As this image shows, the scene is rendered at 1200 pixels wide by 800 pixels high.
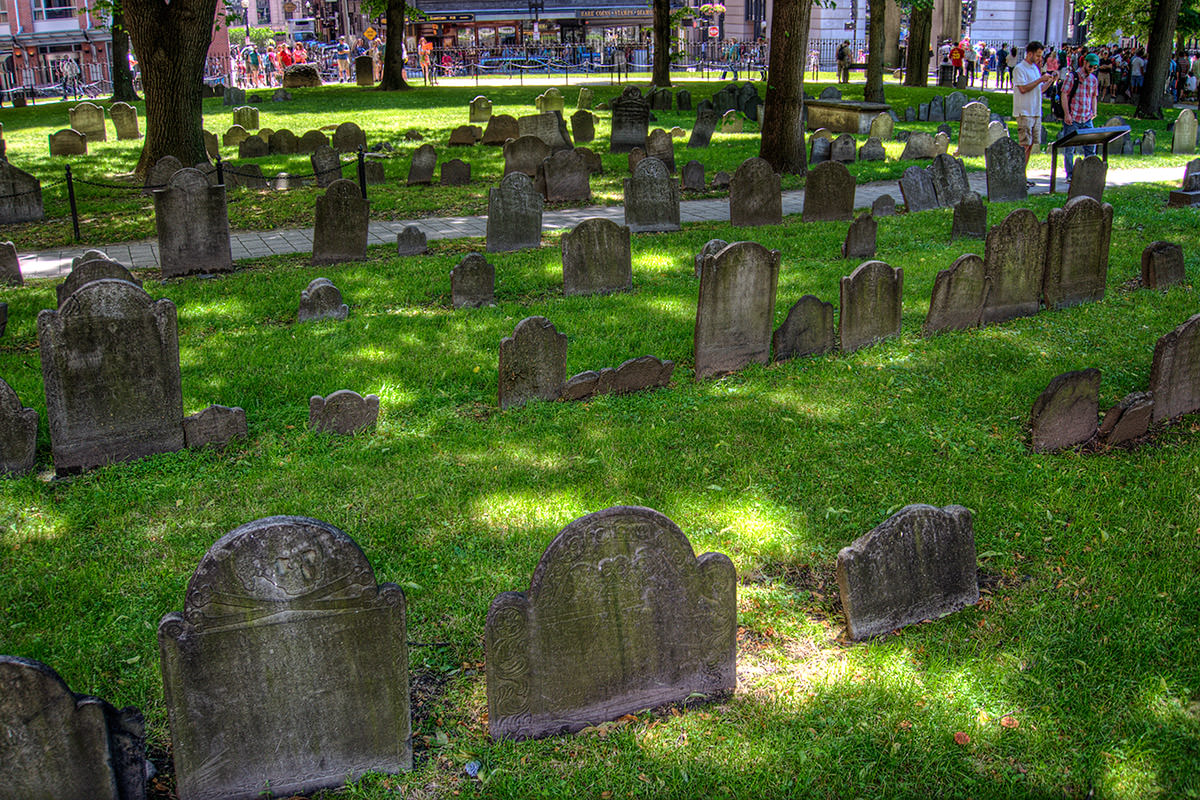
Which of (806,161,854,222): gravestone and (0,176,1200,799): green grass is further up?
(806,161,854,222): gravestone

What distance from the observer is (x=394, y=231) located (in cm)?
1369

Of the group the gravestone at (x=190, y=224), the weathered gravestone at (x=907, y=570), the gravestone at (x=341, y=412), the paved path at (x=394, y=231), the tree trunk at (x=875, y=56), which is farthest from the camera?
the tree trunk at (x=875, y=56)

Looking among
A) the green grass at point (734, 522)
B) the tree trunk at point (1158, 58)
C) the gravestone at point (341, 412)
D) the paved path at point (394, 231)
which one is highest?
the tree trunk at point (1158, 58)

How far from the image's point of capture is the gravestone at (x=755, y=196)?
13016mm

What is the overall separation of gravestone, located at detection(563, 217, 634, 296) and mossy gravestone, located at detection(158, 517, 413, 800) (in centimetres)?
662

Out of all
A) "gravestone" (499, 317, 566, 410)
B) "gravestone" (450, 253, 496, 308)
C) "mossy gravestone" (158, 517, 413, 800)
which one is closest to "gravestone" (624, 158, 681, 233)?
"gravestone" (450, 253, 496, 308)

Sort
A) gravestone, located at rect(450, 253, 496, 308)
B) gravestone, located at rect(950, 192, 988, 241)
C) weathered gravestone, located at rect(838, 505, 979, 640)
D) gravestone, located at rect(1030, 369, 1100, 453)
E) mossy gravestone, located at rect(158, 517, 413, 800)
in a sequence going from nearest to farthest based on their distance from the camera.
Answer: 1. mossy gravestone, located at rect(158, 517, 413, 800)
2. weathered gravestone, located at rect(838, 505, 979, 640)
3. gravestone, located at rect(1030, 369, 1100, 453)
4. gravestone, located at rect(450, 253, 496, 308)
5. gravestone, located at rect(950, 192, 988, 241)

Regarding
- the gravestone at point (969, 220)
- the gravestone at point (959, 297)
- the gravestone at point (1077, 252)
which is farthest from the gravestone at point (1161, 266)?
the gravestone at point (959, 297)

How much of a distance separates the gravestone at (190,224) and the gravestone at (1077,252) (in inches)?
335

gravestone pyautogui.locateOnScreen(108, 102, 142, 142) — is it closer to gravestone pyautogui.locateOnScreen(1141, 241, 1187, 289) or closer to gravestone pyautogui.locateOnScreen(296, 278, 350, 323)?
gravestone pyautogui.locateOnScreen(296, 278, 350, 323)

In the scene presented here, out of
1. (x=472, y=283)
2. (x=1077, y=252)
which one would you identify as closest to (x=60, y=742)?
(x=472, y=283)

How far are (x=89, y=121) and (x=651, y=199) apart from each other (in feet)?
55.0

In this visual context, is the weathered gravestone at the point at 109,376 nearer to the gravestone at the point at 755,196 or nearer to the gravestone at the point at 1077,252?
the gravestone at the point at 1077,252

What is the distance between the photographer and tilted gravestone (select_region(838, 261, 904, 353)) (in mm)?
8000
